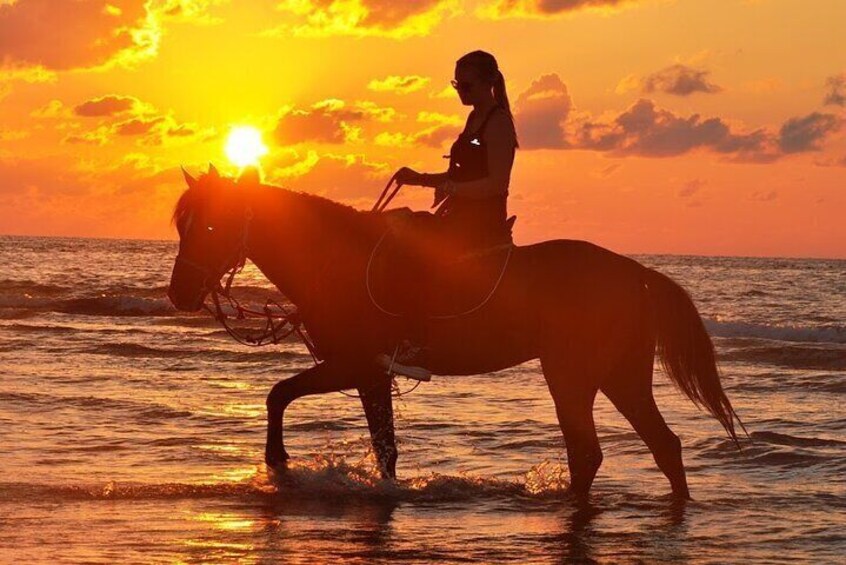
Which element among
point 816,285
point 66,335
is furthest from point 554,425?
point 816,285

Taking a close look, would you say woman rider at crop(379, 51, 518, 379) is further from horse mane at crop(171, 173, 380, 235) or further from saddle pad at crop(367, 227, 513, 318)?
horse mane at crop(171, 173, 380, 235)

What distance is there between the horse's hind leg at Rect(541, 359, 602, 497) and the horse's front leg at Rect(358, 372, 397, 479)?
1.26m

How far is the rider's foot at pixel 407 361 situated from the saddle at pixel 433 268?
27 centimetres

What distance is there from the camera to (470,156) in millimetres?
9211

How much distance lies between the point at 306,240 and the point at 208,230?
28.8 inches

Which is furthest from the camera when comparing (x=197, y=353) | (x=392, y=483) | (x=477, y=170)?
(x=197, y=353)

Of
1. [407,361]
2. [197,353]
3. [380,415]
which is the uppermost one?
[407,361]

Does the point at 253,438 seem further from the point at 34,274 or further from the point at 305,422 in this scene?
the point at 34,274

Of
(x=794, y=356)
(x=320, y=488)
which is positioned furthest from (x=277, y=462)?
(x=794, y=356)

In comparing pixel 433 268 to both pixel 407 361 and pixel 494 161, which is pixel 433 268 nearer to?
pixel 407 361

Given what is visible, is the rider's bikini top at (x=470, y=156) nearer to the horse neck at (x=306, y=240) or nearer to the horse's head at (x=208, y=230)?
the horse neck at (x=306, y=240)

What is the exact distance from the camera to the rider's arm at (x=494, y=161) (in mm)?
9078

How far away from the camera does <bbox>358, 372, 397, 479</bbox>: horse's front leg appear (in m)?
9.76

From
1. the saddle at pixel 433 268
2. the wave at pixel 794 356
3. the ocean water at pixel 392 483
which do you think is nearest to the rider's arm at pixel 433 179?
the saddle at pixel 433 268
